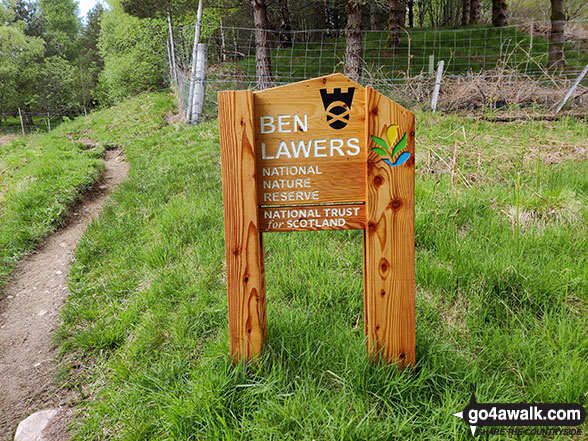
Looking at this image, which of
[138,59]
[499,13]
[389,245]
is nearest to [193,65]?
[389,245]

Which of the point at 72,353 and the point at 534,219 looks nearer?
the point at 72,353

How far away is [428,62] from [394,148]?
1780cm

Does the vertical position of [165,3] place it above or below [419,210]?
above

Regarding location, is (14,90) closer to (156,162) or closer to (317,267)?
(156,162)

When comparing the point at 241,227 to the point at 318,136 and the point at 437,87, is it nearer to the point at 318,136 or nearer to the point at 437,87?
the point at 318,136

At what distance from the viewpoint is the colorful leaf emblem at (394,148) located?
6.15ft

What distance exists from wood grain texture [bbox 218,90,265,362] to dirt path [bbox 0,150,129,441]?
1.25m

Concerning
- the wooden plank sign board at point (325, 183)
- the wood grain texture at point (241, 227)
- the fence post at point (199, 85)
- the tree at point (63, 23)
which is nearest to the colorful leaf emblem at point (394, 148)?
the wooden plank sign board at point (325, 183)

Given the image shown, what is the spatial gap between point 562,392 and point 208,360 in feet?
5.81

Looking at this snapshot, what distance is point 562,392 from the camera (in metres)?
1.81

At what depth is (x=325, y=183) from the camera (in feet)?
6.39

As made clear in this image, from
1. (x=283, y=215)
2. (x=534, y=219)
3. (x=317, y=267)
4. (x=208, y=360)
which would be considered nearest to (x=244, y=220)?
(x=283, y=215)

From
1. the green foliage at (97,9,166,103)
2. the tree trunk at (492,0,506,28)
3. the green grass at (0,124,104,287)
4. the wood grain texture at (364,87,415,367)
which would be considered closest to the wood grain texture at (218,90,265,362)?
the wood grain texture at (364,87,415,367)

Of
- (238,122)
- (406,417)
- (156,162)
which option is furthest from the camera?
(156,162)
